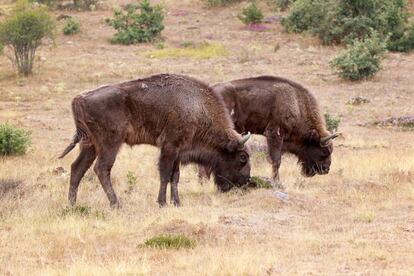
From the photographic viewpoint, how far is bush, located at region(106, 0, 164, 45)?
36.0 m

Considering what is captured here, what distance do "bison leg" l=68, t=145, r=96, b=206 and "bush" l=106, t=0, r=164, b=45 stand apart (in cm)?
2412

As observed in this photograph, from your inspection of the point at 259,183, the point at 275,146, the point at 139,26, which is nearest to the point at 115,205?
the point at 259,183

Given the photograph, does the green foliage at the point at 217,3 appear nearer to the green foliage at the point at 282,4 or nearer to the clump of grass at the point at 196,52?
the green foliage at the point at 282,4

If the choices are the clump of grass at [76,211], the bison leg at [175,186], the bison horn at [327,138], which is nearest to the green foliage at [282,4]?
the bison horn at [327,138]

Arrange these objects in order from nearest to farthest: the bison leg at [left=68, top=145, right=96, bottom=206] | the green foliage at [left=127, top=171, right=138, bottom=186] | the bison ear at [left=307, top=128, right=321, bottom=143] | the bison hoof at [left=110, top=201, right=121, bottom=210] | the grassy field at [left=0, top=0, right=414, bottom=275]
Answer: the grassy field at [left=0, top=0, right=414, bottom=275], the bison hoof at [left=110, top=201, right=121, bottom=210], the bison leg at [left=68, top=145, right=96, bottom=206], the green foliage at [left=127, top=171, right=138, bottom=186], the bison ear at [left=307, top=128, right=321, bottom=143]

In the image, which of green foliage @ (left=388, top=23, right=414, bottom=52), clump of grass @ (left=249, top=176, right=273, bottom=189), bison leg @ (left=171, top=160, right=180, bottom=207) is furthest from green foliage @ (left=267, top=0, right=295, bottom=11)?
bison leg @ (left=171, top=160, right=180, bottom=207)

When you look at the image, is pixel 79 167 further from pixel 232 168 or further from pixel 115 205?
pixel 232 168

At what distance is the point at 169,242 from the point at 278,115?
220 inches

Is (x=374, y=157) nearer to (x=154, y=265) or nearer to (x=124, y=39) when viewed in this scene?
(x=154, y=265)

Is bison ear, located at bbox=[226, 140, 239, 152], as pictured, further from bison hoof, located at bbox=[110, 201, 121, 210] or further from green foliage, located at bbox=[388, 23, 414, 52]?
green foliage, located at bbox=[388, 23, 414, 52]

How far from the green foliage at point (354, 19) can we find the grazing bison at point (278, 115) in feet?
59.4

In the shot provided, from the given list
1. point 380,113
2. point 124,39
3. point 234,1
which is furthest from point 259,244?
point 234,1

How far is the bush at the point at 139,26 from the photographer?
118 feet

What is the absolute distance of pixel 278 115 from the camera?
14039 mm
